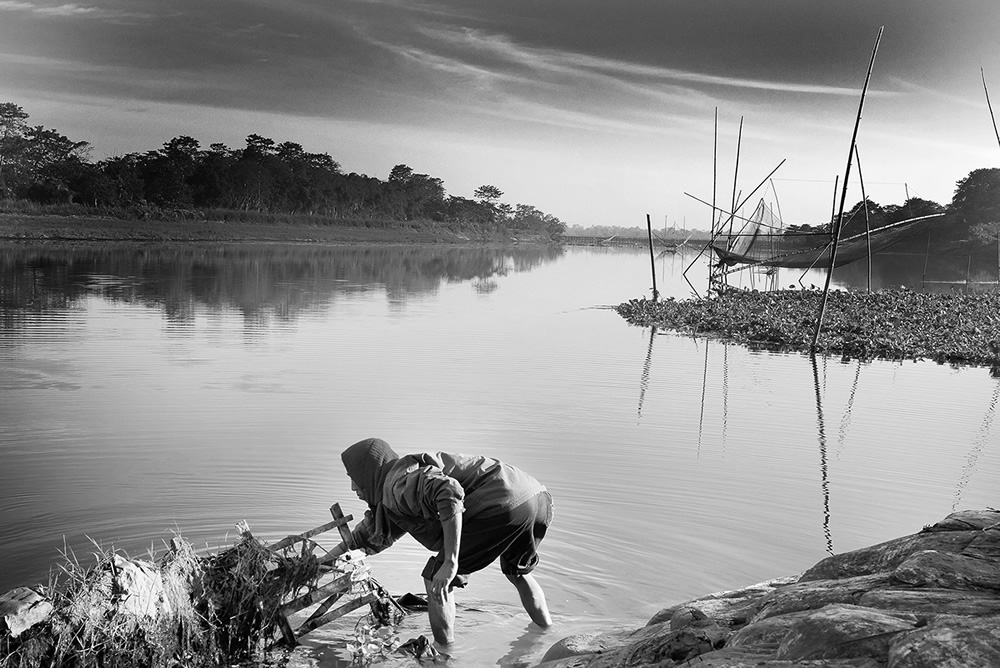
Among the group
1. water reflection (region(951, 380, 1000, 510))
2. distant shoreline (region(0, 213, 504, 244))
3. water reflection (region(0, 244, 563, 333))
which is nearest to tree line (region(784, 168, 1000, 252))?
water reflection (region(0, 244, 563, 333))

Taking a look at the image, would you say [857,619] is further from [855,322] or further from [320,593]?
[855,322]

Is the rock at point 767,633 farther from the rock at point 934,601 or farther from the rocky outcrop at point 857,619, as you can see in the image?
the rock at point 934,601

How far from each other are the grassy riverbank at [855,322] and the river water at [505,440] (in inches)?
43.2

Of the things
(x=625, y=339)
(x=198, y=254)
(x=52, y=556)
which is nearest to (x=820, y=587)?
(x=52, y=556)

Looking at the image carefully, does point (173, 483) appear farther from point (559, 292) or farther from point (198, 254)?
point (198, 254)

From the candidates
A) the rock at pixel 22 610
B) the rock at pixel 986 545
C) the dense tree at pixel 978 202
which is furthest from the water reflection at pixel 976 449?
the dense tree at pixel 978 202

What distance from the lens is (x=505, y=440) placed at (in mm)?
8867

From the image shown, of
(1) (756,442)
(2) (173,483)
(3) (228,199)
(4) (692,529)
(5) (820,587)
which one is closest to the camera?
(5) (820,587)

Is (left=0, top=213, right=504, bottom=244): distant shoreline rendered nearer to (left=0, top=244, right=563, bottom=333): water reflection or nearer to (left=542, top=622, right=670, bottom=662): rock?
(left=0, top=244, right=563, bottom=333): water reflection

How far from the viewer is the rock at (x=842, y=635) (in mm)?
2732

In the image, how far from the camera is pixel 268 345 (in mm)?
14805

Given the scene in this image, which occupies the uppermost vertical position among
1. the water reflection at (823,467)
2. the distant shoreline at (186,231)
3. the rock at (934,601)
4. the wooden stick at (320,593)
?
the distant shoreline at (186,231)

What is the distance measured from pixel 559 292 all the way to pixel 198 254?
1962 centimetres

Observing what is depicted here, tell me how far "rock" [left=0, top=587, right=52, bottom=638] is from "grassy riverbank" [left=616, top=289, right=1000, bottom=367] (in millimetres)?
14007
